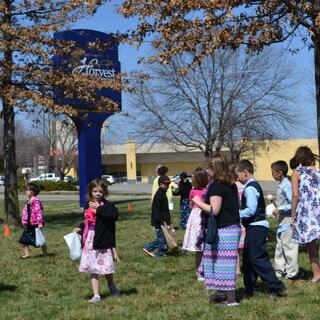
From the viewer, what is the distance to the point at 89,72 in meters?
20.4

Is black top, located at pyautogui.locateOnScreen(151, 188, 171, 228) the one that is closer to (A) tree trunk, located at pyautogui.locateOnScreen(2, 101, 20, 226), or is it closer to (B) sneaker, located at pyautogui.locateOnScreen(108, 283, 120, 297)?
(B) sneaker, located at pyautogui.locateOnScreen(108, 283, 120, 297)

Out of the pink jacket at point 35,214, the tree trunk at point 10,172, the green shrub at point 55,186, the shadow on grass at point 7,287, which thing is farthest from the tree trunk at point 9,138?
the green shrub at point 55,186

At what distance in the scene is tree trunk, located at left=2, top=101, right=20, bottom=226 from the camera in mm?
18641

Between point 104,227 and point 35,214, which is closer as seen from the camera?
point 104,227

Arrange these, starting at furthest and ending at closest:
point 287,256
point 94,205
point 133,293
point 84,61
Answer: point 84,61, point 287,256, point 133,293, point 94,205

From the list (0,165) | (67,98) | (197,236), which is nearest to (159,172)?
(197,236)

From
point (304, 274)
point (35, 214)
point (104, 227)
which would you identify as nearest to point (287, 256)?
point (304, 274)

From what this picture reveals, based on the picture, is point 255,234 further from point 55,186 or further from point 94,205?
point 55,186

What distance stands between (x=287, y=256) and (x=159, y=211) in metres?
3.17

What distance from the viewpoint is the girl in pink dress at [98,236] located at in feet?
24.7

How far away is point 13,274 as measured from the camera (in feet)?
32.6

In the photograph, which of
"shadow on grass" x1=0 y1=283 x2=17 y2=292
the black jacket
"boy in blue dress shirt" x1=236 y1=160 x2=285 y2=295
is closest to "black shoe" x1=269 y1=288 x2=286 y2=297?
"boy in blue dress shirt" x1=236 y1=160 x2=285 y2=295

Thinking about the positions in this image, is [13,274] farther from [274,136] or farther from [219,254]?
[274,136]

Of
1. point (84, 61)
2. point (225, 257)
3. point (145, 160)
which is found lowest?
point (225, 257)
